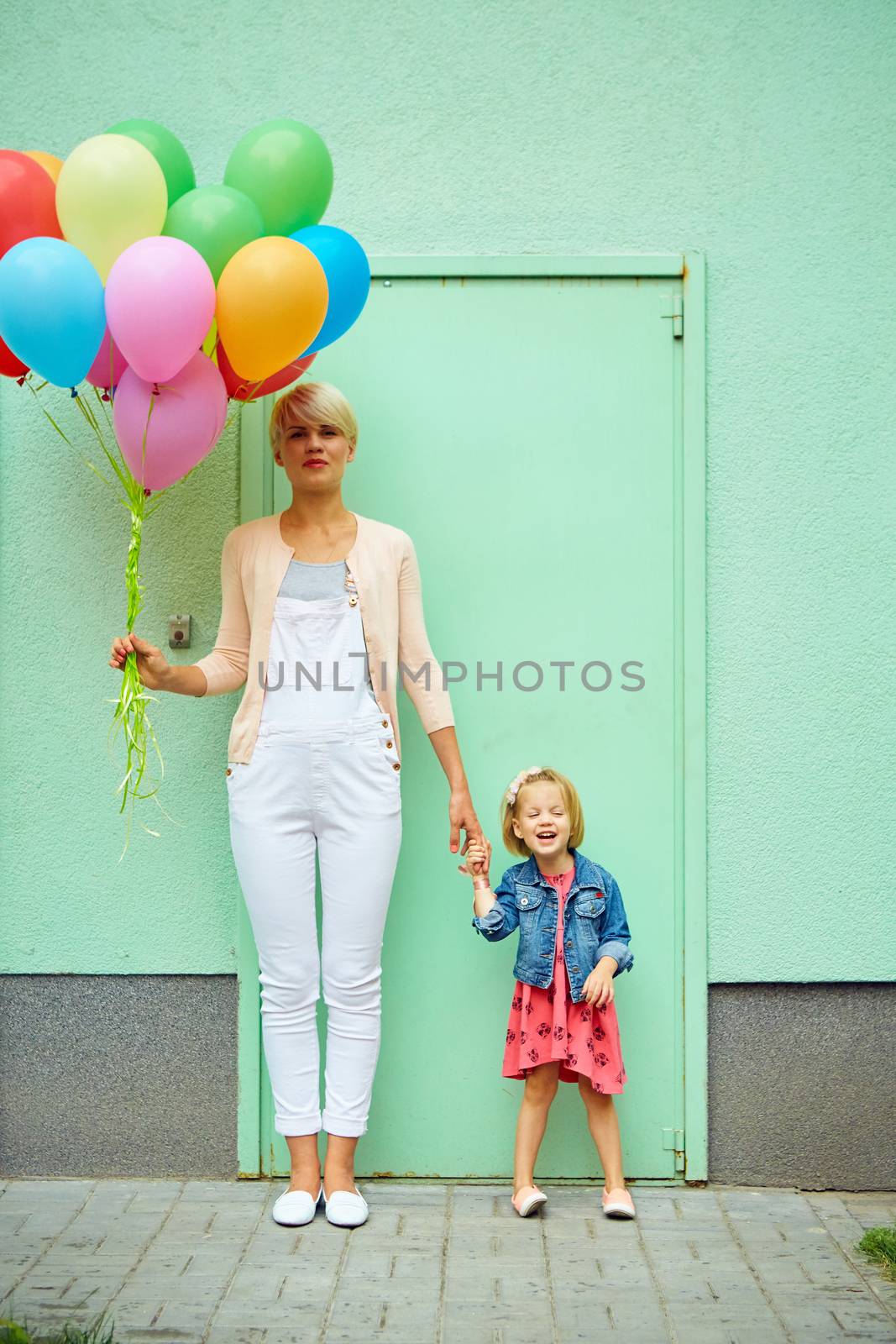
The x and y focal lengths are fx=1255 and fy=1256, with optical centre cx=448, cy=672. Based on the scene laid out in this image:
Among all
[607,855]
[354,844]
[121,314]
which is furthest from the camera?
[607,855]

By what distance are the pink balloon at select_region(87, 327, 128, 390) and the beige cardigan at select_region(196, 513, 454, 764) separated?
22.0 inches

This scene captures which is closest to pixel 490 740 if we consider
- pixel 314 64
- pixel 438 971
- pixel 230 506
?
pixel 438 971

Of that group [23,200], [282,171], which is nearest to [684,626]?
[282,171]

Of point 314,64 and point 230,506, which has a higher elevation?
point 314,64

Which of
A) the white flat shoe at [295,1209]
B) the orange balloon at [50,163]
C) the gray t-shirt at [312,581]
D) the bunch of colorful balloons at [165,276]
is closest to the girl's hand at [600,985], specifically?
the white flat shoe at [295,1209]

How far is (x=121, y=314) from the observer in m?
2.59

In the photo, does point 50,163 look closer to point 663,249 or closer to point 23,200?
point 23,200

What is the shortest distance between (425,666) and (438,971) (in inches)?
33.5

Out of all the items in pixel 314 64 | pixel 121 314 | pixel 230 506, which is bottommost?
pixel 230 506

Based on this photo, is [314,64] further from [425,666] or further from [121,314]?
[425,666]

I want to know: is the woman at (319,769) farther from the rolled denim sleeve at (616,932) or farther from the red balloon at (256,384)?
the rolled denim sleeve at (616,932)

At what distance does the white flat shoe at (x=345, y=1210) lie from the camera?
10.1 feet

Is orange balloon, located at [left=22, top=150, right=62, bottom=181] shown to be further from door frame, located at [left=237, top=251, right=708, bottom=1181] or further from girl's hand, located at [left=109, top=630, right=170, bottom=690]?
girl's hand, located at [left=109, top=630, right=170, bottom=690]

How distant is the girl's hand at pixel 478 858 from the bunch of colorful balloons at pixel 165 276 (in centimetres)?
117
